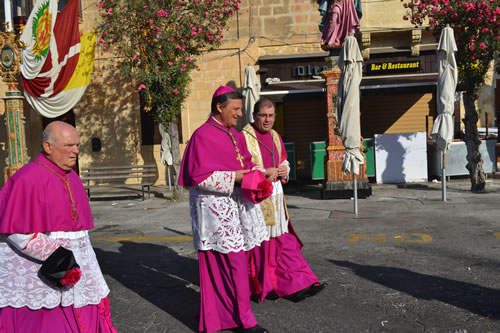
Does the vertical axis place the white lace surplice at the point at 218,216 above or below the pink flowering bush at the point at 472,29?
below

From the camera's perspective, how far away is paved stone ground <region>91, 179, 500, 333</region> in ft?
14.4

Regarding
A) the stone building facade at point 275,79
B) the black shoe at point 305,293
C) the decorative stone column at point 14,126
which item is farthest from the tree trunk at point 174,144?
the black shoe at point 305,293

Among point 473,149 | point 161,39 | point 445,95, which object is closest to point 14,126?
point 161,39

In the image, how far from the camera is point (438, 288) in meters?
5.00

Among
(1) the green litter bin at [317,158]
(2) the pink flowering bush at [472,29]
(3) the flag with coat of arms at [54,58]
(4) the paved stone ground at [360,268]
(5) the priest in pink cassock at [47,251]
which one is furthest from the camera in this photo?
(1) the green litter bin at [317,158]

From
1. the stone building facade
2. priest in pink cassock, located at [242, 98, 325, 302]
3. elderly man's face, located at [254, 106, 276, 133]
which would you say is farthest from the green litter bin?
elderly man's face, located at [254, 106, 276, 133]

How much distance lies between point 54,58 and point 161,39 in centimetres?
386

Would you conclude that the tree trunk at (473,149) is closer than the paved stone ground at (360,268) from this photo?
No

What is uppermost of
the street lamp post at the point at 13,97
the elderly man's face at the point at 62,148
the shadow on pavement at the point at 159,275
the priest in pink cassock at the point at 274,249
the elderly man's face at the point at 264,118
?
the street lamp post at the point at 13,97

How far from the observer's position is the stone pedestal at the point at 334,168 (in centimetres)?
1164

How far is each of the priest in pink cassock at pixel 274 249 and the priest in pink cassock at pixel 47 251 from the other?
1961 mm

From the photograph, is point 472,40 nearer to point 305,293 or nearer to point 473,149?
point 473,149

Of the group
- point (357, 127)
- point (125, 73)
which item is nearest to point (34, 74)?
point (125, 73)

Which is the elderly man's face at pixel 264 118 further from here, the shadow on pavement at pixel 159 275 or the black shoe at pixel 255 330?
the black shoe at pixel 255 330
